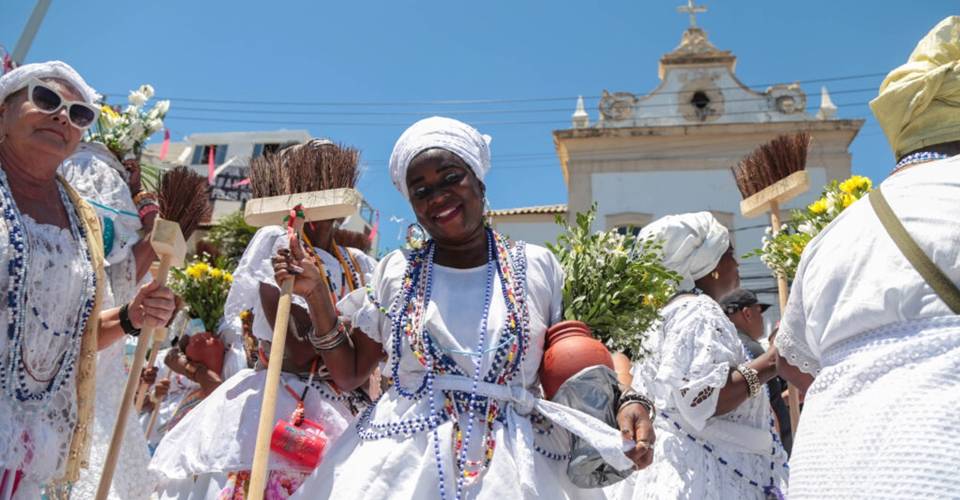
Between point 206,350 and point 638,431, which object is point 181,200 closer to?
point 206,350

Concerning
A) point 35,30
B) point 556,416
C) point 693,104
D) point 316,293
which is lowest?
point 556,416

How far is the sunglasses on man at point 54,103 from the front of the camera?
286 cm

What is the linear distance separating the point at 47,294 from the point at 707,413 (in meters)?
2.81

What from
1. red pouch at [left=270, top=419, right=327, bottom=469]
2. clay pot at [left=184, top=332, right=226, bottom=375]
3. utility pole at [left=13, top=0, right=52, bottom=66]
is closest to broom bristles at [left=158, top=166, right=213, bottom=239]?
red pouch at [left=270, top=419, right=327, bottom=469]

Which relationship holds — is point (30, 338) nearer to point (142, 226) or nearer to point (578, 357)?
point (142, 226)

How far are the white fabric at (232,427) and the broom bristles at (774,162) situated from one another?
9.89 feet

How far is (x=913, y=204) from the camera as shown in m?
2.03

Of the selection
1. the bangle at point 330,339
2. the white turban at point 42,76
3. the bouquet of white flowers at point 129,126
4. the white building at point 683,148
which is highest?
the white building at point 683,148

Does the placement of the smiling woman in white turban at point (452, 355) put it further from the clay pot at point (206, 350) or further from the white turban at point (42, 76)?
the clay pot at point (206, 350)

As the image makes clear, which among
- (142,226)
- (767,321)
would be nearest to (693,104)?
(767,321)

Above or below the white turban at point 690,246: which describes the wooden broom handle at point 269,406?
below

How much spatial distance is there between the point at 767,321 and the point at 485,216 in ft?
57.8

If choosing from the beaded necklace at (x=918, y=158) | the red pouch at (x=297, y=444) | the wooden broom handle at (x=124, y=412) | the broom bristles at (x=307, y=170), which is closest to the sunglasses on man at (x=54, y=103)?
the wooden broom handle at (x=124, y=412)

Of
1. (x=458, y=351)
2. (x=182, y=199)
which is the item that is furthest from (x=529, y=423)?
(x=182, y=199)
